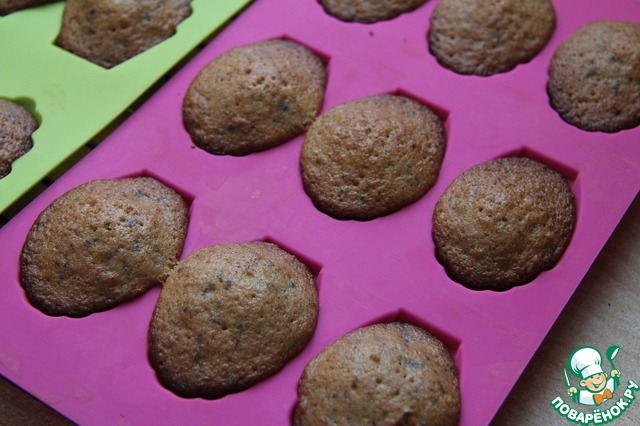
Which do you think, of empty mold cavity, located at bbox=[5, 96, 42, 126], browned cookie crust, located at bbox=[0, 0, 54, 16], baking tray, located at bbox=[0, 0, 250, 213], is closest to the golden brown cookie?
baking tray, located at bbox=[0, 0, 250, 213]

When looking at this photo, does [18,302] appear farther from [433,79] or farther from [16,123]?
[433,79]

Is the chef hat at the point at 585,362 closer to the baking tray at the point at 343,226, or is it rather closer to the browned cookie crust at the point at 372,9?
the baking tray at the point at 343,226

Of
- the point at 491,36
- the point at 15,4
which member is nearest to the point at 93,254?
the point at 15,4

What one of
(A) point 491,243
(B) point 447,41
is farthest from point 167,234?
(B) point 447,41

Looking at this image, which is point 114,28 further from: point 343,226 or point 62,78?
point 343,226

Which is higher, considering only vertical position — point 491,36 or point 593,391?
point 491,36
